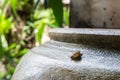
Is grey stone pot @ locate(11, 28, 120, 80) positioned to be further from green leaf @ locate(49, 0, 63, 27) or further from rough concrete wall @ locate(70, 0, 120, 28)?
green leaf @ locate(49, 0, 63, 27)

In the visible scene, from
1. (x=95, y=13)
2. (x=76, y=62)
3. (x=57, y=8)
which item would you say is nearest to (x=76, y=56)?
(x=76, y=62)

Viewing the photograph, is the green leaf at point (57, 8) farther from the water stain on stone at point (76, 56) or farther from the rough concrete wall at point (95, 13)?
the water stain on stone at point (76, 56)

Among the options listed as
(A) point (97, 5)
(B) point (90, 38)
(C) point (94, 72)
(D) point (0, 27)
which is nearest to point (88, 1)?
(A) point (97, 5)

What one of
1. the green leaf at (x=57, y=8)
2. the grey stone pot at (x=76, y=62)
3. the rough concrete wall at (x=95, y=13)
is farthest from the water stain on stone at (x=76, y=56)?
the green leaf at (x=57, y=8)

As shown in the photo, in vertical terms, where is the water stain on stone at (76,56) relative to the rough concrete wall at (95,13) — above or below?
below

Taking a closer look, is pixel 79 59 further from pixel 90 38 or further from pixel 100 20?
pixel 100 20

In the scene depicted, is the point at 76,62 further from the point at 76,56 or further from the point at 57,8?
the point at 57,8
